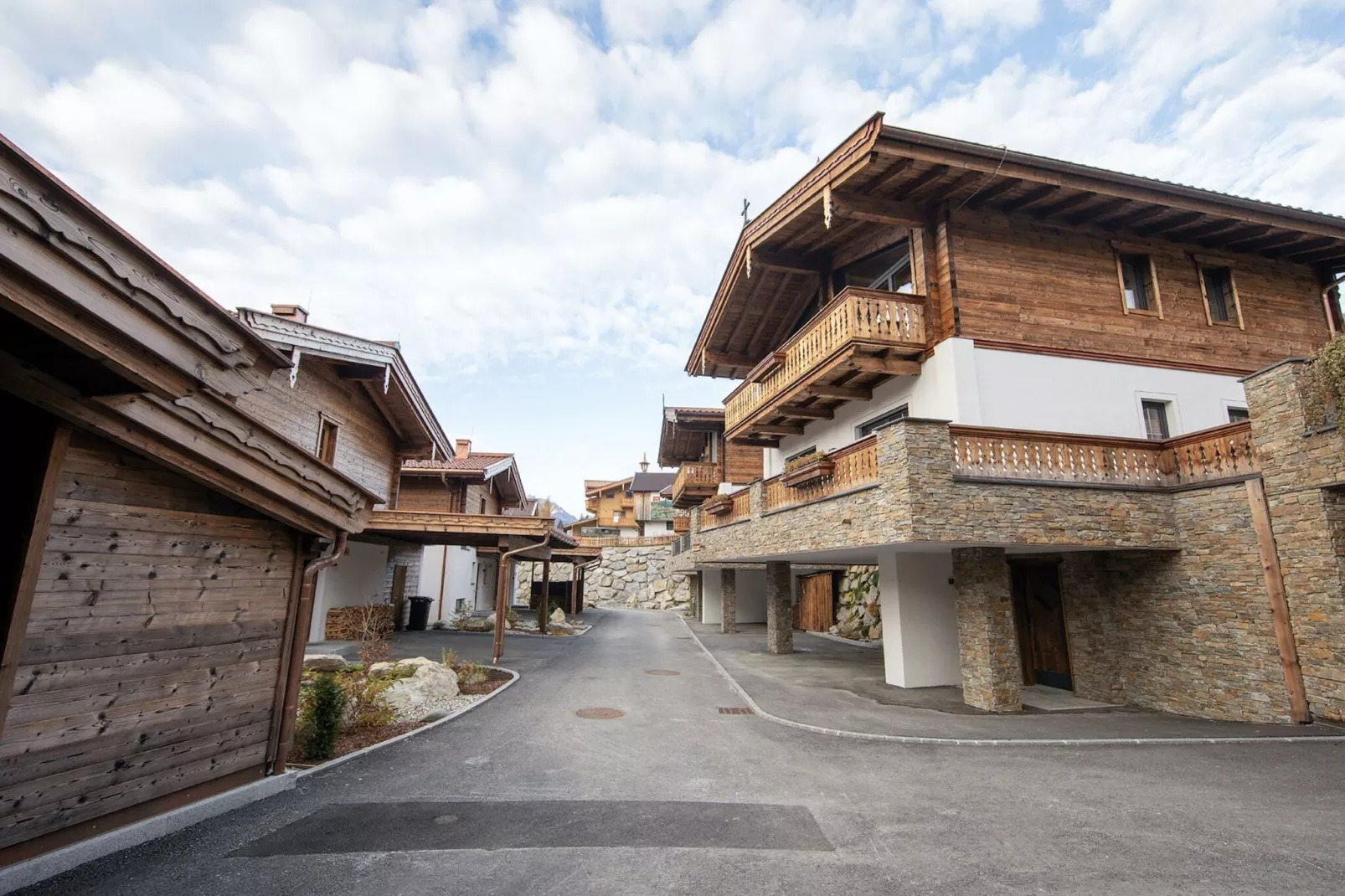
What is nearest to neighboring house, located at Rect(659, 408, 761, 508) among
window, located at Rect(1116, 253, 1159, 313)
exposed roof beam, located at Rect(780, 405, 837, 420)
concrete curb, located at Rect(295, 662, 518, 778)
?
exposed roof beam, located at Rect(780, 405, 837, 420)

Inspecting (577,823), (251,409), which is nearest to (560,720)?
(577,823)

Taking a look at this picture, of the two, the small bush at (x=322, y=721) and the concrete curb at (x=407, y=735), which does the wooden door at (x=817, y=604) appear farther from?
→ the small bush at (x=322, y=721)

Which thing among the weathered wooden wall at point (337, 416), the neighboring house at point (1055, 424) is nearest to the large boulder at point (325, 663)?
the weathered wooden wall at point (337, 416)

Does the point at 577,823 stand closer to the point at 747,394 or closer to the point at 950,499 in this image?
the point at 950,499

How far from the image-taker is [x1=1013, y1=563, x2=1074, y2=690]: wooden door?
487 inches

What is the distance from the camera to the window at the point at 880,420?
13.0 m

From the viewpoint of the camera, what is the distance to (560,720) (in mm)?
9102

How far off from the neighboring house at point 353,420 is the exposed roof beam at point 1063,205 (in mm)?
14862

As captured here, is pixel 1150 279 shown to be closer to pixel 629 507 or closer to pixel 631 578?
pixel 631 578

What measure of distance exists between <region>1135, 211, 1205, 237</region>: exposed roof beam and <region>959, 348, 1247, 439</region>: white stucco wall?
3231mm

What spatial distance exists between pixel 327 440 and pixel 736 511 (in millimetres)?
10812

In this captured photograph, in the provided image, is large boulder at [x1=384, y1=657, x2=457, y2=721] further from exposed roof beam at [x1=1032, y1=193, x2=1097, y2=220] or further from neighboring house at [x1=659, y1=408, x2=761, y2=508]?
exposed roof beam at [x1=1032, y1=193, x2=1097, y2=220]

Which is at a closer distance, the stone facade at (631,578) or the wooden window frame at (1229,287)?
the wooden window frame at (1229,287)

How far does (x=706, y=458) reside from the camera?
2967cm
